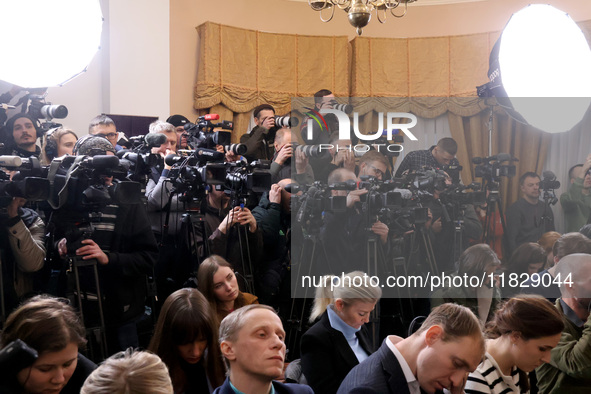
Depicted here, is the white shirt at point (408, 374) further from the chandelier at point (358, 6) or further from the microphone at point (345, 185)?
the chandelier at point (358, 6)

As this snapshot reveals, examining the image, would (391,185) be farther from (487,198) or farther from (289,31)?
(289,31)

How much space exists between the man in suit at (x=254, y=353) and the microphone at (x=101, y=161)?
3.45ft

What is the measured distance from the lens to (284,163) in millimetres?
4156

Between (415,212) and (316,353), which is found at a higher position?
(415,212)

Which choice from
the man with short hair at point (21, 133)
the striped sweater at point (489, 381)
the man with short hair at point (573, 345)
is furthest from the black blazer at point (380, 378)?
the man with short hair at point (21, 133)

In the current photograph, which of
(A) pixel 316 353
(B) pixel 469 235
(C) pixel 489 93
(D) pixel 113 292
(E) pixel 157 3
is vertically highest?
(E) pixel 157 3

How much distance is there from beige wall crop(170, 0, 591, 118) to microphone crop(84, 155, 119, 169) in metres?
4.04

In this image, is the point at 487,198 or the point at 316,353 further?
the point at 487,198

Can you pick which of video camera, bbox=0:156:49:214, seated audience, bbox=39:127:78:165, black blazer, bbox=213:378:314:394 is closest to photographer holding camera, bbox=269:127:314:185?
seated audience, bbox=39:127:78:165

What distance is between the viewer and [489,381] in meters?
2.35

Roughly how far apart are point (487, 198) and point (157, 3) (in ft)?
14.0

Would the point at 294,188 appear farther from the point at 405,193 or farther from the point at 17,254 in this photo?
the point at 17,254

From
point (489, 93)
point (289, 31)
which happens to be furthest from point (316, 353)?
point (289, 31)

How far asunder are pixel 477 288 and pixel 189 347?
4.76 feet
